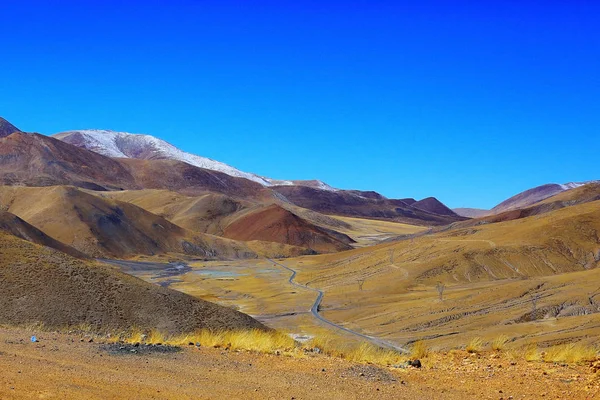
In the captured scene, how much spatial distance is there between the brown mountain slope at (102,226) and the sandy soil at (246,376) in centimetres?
8943

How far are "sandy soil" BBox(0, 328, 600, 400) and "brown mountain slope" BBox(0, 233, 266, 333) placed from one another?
8426 millimetres

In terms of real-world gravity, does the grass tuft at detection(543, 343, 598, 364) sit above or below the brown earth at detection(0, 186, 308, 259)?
below

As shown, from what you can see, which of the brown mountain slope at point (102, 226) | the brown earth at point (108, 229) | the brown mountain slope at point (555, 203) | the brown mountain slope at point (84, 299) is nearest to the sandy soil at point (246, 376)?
the brown mountain slope at point (84, 299)

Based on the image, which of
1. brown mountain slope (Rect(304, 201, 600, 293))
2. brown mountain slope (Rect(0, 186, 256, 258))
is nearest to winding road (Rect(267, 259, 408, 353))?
brown mountain slope (Rect(304, 201, 600, 293))

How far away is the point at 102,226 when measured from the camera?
10844 cm

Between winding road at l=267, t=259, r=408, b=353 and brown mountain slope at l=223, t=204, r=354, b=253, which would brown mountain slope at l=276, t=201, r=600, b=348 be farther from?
brown mountain slope at l=223, t=204, r=354, b=253

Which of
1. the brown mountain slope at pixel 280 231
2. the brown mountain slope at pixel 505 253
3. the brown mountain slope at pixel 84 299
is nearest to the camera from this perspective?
the brown mountain slope at pixel 84 299

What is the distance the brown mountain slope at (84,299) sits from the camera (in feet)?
73.3

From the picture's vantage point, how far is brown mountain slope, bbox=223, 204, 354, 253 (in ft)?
481

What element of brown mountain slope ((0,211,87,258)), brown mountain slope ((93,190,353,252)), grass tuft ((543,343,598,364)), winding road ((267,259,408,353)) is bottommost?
winding road ((267,259,408,353))

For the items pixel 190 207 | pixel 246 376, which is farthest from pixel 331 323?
pixel 190 207

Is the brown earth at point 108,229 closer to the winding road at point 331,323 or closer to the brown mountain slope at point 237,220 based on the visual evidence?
the brown mountain slope at point 237,220

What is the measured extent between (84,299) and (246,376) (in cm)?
1353

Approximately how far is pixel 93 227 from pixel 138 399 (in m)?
102
